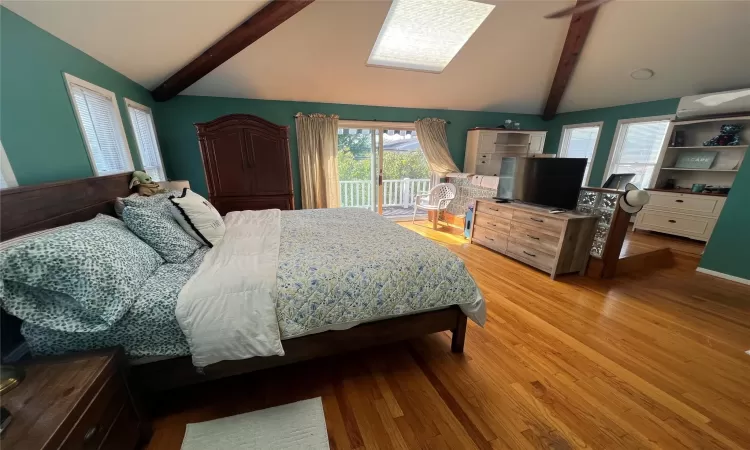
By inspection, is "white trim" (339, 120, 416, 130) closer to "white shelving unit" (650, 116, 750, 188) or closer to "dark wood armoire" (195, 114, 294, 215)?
"dark wood armoire" (195, 114, 294, 215)

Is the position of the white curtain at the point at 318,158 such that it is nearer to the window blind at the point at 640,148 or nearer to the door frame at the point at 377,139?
the door frame at the point at 377,139

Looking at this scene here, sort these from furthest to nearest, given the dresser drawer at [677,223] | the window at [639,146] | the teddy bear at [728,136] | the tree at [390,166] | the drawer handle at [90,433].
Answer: the tree at [390,166], the window at [639,146], the dresser drawer at [677,223], the teddy bear at [728,136], the drawer handle at [90,433]

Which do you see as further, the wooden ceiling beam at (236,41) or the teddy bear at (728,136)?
the teddy bear at (728,136)

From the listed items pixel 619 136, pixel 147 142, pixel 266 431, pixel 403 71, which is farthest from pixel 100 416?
pixel 619 136

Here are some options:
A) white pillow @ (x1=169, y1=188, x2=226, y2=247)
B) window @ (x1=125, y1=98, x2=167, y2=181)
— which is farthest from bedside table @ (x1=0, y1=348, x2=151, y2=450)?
window @ (x1=125, y1=98, x2=167, y2=181)

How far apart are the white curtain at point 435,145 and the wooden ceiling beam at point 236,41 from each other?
113 inches

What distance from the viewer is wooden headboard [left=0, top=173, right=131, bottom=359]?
108 centimetres

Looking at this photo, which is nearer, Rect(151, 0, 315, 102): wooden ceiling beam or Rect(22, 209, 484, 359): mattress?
Rect(22, 209, 484, 359): mattress

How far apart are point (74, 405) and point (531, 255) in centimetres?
357

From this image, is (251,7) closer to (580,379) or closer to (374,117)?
(374,117)

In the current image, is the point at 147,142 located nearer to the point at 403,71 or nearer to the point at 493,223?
the point at 403,71

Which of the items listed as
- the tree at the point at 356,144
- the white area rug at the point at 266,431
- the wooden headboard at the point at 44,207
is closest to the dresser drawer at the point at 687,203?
the tree at the point at 356,144

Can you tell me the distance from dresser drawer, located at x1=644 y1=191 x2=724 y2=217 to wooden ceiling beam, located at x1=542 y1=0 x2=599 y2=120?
7.46 ft

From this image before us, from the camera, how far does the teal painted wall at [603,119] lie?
4127 millimetres
